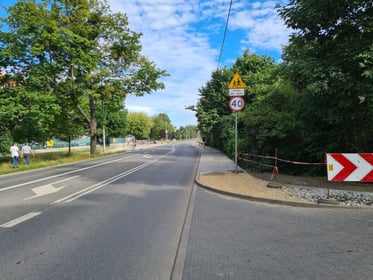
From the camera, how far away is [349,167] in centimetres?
695

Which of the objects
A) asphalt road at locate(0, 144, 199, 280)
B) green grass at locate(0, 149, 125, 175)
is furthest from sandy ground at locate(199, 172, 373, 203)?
green grass at locate(0, 149, 125, 175)

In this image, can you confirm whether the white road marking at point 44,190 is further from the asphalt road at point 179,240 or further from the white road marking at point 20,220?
the white road marking at point 20,220

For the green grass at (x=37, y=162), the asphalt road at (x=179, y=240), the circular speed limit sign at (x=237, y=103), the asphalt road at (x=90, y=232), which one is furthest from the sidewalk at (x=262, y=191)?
the green grass at (x=37, y=162)

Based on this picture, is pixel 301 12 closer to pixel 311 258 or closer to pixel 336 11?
pixel 336 11

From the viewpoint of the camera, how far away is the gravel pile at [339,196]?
21.3 feet

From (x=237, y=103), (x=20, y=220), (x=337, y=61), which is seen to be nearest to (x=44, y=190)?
(x=20, y=220)

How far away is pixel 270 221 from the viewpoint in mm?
5281

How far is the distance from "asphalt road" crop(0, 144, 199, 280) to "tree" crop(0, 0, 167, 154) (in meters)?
15.3

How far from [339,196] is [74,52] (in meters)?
20.9

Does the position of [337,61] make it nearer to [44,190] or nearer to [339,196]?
[339,196]

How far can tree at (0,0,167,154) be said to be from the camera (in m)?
20.0

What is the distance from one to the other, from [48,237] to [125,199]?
118 inches

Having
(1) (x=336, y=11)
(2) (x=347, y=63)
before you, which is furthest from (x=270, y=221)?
(1) (x=336, y=11)

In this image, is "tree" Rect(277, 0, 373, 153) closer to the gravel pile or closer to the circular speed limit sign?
the gravel pile
